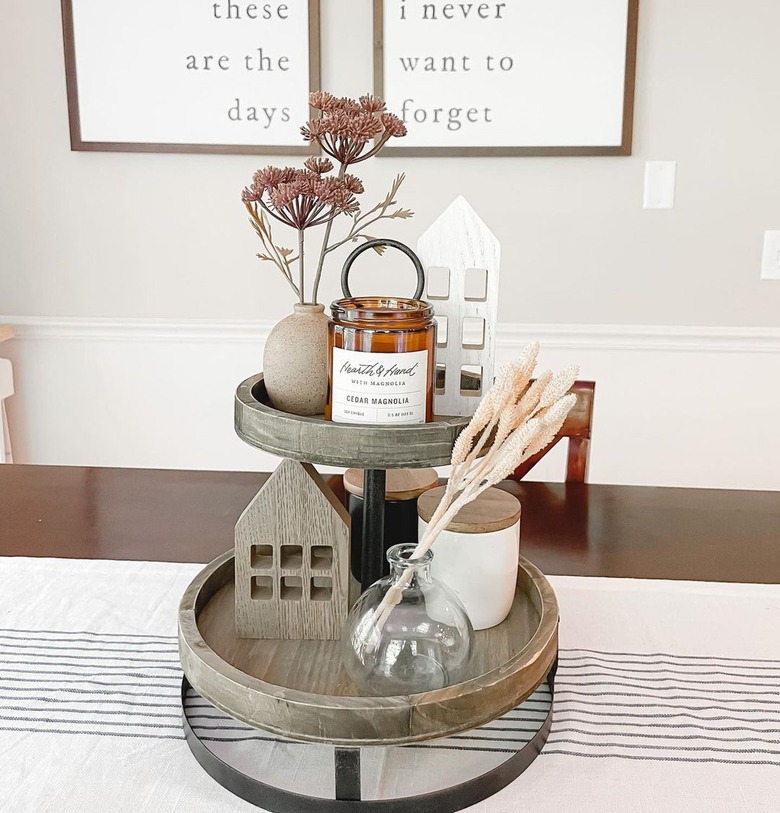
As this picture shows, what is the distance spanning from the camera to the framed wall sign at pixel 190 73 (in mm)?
2078

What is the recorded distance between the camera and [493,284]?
779 millimetres

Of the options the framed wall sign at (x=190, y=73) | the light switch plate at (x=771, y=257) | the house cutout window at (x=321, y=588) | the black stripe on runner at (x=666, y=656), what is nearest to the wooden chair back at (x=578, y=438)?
the black stripe on runner at (x=666, y=656)

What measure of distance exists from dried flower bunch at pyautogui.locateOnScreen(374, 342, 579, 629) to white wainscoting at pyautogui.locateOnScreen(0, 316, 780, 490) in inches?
60.9

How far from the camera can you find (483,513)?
793 millimetres

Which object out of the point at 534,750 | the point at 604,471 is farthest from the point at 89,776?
the point at 604,471

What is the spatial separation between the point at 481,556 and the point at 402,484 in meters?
0.19

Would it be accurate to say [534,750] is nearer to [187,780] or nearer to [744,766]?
[744,766]

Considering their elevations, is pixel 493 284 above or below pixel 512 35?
below

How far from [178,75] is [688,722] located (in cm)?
189

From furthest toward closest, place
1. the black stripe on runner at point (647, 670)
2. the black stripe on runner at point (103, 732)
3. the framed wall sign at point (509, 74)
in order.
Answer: the framed wall sign at point (509, 74)
the black stripe on runner at point (647, 670)
the black stripe on runner at point (103, 732)

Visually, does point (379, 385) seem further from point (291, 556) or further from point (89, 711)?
point (89, 711)

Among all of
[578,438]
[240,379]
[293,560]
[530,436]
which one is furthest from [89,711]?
[240,379]

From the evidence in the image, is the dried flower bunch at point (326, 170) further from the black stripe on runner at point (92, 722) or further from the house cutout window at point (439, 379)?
the black stripe on runner at point (92, 722)

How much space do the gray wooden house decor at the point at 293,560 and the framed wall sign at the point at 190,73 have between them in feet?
5.01
